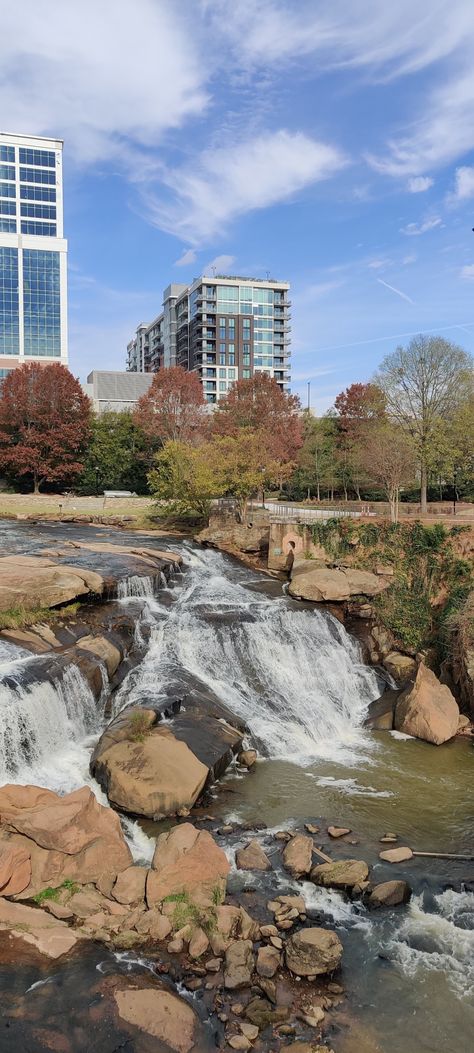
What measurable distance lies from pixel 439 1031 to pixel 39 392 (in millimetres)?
42770

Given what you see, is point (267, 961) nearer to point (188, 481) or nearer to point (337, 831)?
point (337, 831)

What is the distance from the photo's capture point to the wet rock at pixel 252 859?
9938 mm

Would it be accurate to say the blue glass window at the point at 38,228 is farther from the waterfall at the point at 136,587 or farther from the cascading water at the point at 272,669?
the cascading water at the point at 272,669

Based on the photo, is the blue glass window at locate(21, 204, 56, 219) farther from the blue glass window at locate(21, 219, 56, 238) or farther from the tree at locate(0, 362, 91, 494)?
the tree at locate(0, 362, 91, 494)

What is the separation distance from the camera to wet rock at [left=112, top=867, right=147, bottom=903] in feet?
29.1

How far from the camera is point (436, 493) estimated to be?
47875 mm

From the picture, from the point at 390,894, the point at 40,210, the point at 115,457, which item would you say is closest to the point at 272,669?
the point at 390,894

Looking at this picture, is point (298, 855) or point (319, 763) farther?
point (319, 763)

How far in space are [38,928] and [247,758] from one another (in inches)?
242

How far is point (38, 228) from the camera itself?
76938mm

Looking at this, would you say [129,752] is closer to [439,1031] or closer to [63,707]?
[63,707]

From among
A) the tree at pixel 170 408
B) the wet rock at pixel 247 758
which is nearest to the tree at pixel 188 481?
the tree at pixel 170 408

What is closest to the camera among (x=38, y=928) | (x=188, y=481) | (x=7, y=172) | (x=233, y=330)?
(x=38, y=928)

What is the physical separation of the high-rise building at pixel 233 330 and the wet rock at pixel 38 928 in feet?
307
